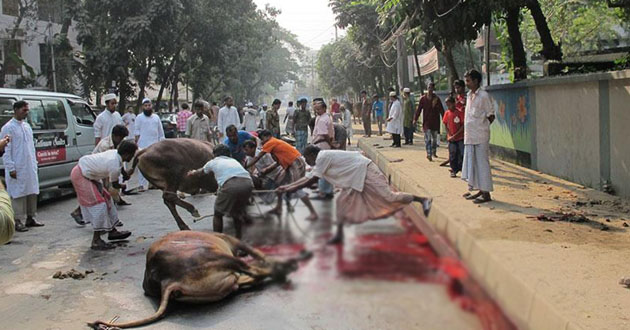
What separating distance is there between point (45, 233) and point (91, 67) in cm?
1507

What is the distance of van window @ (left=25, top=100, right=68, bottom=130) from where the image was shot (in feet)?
31.4

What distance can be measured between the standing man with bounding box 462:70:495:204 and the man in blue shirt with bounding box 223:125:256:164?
287cm

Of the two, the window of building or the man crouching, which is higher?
the window of building

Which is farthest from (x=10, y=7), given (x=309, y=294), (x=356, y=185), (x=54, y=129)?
(x=309, y=294)

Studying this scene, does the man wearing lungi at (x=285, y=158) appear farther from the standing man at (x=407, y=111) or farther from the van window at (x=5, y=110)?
the standing man at (x=407, y=111)

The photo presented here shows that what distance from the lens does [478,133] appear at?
7934 mm

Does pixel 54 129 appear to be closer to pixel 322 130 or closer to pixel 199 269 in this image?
pixel 322 130

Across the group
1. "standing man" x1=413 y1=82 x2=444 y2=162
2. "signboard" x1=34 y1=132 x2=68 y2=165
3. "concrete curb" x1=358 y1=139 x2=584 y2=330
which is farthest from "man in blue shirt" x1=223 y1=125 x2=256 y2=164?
"standing man" x1=413 y1=82 x2=444 y2=162

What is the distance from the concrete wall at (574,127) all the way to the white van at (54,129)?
801 cm

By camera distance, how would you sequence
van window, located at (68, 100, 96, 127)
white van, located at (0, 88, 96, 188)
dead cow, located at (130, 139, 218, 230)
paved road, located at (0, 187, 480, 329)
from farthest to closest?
van window, located at (68, 100, 96, 127) → white van, located at (0, 88, 96, 188) → dead cow, located at (130, 139, 218, 230) → paved road, located at (0, 187, 480, 329)

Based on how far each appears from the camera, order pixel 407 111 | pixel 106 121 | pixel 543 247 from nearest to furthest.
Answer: pixel 543 247, pixel 106 121, pixel 407 111

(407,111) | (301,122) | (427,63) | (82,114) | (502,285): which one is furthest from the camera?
(427,63)

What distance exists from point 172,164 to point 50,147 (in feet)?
12.6

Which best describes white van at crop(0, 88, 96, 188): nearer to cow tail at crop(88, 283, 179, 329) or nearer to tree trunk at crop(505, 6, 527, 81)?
cow tail at crop(88, 283, 179, 329)
